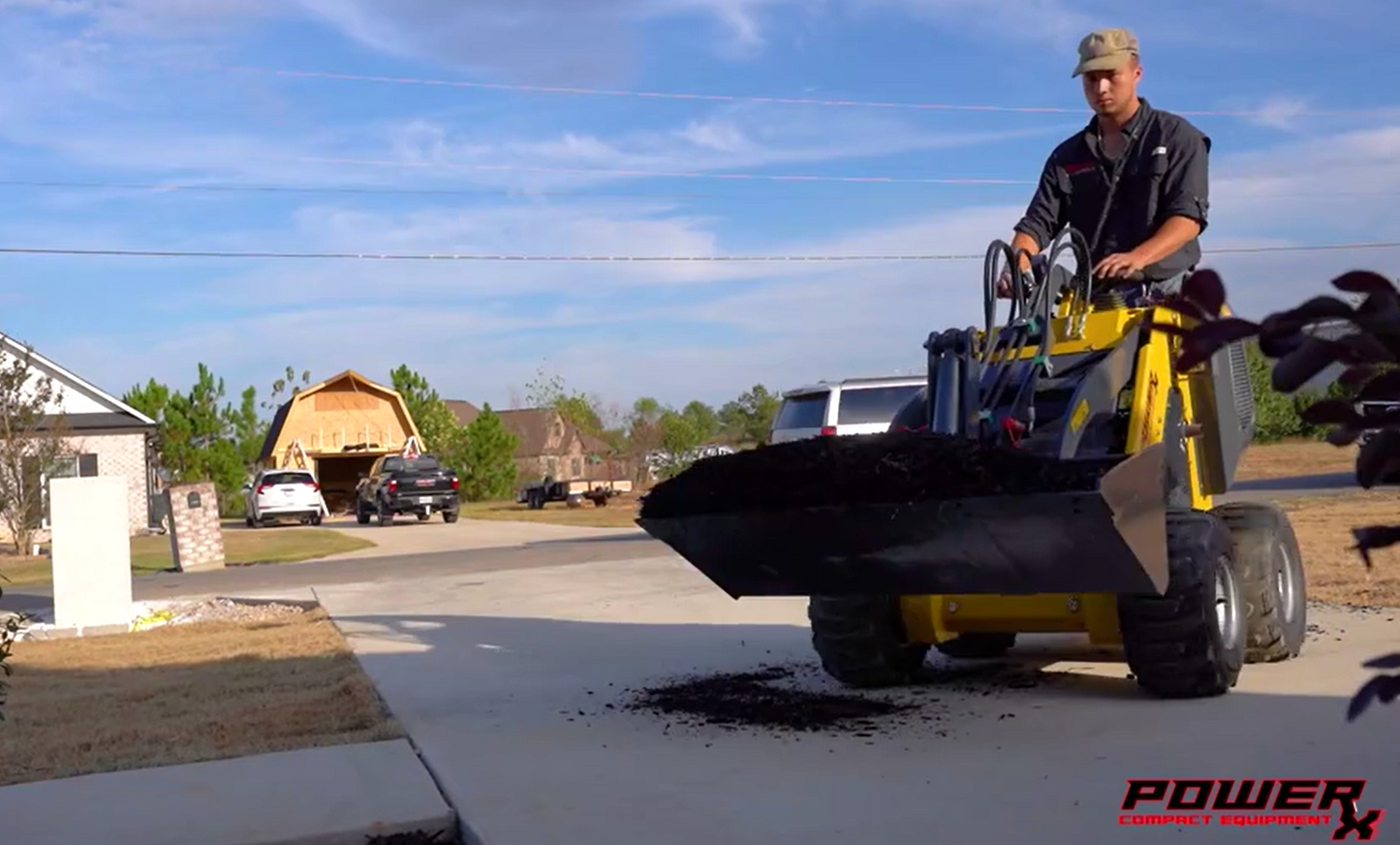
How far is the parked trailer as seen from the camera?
4178 cm

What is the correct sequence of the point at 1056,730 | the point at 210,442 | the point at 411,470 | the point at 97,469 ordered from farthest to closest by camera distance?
1. the point at 210,442
2. the point at 97,469
3. the point at 411,470
4. the point at 1056,730

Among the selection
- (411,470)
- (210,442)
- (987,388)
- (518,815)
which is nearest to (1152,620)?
(987,388)

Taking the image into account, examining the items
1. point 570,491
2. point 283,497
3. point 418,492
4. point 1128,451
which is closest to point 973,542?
point 1128,451

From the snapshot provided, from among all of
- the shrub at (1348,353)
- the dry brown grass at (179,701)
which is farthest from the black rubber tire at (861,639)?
the shrub at (1348,353)

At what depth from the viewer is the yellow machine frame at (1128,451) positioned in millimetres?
7062

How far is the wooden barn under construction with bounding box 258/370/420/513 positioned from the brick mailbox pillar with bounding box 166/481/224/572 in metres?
27.8

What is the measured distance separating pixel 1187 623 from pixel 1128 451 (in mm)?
836

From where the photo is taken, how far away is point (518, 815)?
567 centimetres

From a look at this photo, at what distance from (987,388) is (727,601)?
6410mm

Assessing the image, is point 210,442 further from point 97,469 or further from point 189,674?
point 189,674

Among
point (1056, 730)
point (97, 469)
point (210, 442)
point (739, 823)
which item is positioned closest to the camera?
point (739, 823)

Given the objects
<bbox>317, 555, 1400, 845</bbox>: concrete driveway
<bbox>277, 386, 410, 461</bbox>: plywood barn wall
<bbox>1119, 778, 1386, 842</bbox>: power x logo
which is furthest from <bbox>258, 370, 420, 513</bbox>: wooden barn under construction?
<bbox>1119, 778, 1386, 842</bbox>: power x logo

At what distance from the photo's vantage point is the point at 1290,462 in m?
39.7

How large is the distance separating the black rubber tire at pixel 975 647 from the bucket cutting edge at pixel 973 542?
2.92 meters
